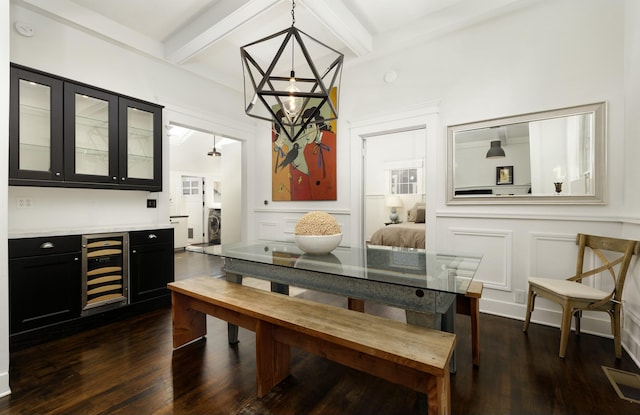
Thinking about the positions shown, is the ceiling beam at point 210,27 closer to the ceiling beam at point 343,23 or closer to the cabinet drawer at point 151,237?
the ceiling beam at point 343,23

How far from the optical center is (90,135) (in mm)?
2834

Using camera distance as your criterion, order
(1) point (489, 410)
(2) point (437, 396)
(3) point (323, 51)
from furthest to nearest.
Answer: (3) point (323, 51), (1) point (489, 410), (2) point (437, 396)

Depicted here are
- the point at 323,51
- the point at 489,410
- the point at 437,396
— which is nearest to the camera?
the point at 437,396

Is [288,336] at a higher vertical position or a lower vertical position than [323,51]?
lower

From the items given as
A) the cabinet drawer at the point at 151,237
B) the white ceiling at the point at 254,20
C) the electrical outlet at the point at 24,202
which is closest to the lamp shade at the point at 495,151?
the white ceiling at the point at 254,20

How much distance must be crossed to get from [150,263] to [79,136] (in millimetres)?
1439

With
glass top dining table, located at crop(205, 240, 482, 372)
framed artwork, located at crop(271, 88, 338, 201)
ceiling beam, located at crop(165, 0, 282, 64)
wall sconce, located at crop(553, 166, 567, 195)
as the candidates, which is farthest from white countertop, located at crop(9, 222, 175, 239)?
wall sconce, located at crop(553, 166, 567, 195)

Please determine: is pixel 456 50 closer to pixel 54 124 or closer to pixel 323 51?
pixel 323 51

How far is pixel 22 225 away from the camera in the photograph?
8.51 ft

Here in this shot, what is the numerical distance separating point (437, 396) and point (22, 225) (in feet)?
11.7

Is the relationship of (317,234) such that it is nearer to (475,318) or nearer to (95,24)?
(475,318)

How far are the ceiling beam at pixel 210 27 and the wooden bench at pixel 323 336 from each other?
100 inches

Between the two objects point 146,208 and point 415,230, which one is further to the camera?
point 415,230

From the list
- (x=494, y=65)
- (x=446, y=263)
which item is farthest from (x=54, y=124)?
(x=494, y=65)
